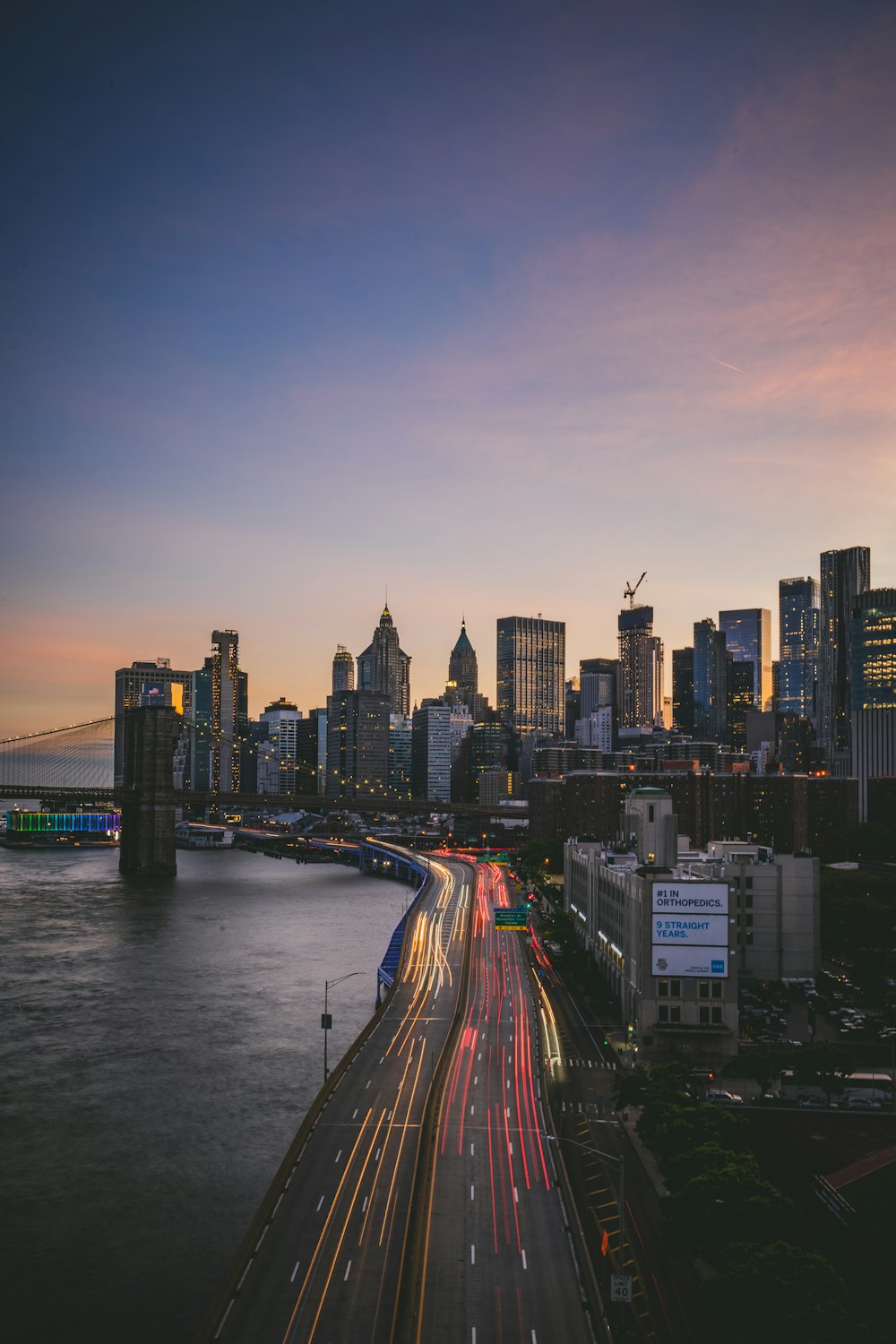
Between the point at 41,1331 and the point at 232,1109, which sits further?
the point at 232,1109

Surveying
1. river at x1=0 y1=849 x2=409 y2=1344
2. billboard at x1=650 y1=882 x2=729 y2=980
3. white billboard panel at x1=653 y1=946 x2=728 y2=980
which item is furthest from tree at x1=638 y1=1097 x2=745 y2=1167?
river at x1=0 y1=849 x2=409 y2=1344

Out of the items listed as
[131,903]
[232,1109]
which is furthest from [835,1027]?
[131,903]

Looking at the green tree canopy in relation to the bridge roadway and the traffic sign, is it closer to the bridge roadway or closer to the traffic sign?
the traffic sign

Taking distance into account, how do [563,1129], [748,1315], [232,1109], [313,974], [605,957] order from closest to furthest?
[748,1315] → [563,1129] → [232,1109] → [605,957] → [313,974]

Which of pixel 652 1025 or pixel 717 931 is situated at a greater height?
pixel 717 931

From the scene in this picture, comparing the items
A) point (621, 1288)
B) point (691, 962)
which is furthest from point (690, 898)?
point (621, 1288)

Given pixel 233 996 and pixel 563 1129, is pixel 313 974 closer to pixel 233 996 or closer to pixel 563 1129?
pixel 233 996

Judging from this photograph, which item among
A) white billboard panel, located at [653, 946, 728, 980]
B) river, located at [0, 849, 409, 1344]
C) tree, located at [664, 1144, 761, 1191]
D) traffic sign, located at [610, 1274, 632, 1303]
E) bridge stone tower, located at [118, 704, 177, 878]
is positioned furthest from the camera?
bridge stone tower, located at [118, 704, 177, 878]
